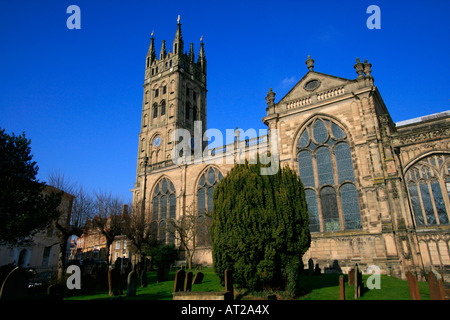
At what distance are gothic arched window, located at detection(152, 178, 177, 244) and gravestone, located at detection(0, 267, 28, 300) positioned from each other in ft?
73.5

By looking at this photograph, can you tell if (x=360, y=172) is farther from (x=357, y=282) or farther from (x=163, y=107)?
(x=163, y=107)

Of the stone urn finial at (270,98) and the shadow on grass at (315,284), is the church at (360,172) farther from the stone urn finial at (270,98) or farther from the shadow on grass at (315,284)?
the shadow on grass at (315,284)

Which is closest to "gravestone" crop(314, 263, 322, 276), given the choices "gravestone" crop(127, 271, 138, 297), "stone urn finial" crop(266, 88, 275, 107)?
"gravestone" crop(127, 271, 138, 297)

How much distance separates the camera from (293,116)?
23453mm

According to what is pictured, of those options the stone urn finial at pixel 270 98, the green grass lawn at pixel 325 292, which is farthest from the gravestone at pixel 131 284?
the stone urn finial at pixel 270 98

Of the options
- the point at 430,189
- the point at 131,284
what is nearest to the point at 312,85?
the point at 430,189

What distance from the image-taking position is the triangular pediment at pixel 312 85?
22.7 meters

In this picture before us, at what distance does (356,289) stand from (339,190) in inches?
393

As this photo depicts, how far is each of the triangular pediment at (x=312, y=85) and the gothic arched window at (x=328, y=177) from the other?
2.69m

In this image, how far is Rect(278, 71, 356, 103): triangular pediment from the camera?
74.6 ft

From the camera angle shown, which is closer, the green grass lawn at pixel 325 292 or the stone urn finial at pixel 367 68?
the green grass lawn at pixel 325 292

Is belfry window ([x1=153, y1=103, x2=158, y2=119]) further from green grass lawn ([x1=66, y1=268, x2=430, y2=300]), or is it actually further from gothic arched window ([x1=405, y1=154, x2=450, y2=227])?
gothic arched window ([x1=405, y1=154, x2=450, y2=227])

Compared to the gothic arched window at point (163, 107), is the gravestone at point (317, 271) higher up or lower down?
lower down
